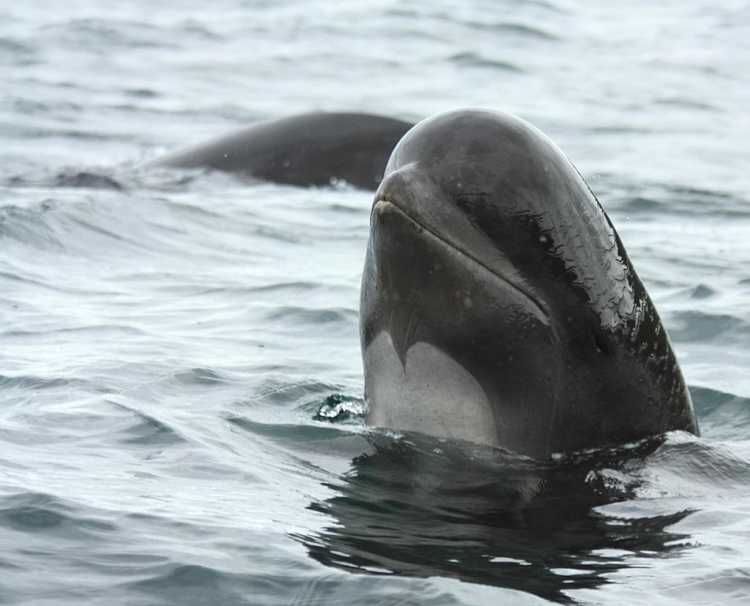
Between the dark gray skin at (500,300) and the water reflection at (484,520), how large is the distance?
103mm

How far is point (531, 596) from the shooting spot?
5.00m

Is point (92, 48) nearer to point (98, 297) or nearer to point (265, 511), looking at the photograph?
point (98, 297)

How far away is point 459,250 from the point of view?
19.5 ft

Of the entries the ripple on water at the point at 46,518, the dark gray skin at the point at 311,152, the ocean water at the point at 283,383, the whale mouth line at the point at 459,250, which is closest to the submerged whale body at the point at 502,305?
the whale mouth line at the point at 459,250

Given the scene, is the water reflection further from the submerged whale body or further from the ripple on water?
the ripple on water

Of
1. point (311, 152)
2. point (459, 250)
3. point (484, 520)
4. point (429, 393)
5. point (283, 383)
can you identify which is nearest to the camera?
point (484, 520)

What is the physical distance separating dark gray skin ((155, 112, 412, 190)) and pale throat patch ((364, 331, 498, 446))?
8.32 metres

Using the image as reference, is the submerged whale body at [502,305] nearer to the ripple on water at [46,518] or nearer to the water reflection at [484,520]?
the water reflection at [484,520]

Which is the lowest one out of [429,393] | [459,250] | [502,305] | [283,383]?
[283,383]

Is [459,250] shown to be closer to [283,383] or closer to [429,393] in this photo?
[429,393]

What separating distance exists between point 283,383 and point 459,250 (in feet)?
7.65

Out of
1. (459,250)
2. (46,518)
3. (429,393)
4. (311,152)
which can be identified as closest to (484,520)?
(429,393)

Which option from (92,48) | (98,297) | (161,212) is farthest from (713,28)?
(98,297)

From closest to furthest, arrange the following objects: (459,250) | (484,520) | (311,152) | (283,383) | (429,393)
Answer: (484,520), (459,250), (429,393), (283,383), (311,152)
